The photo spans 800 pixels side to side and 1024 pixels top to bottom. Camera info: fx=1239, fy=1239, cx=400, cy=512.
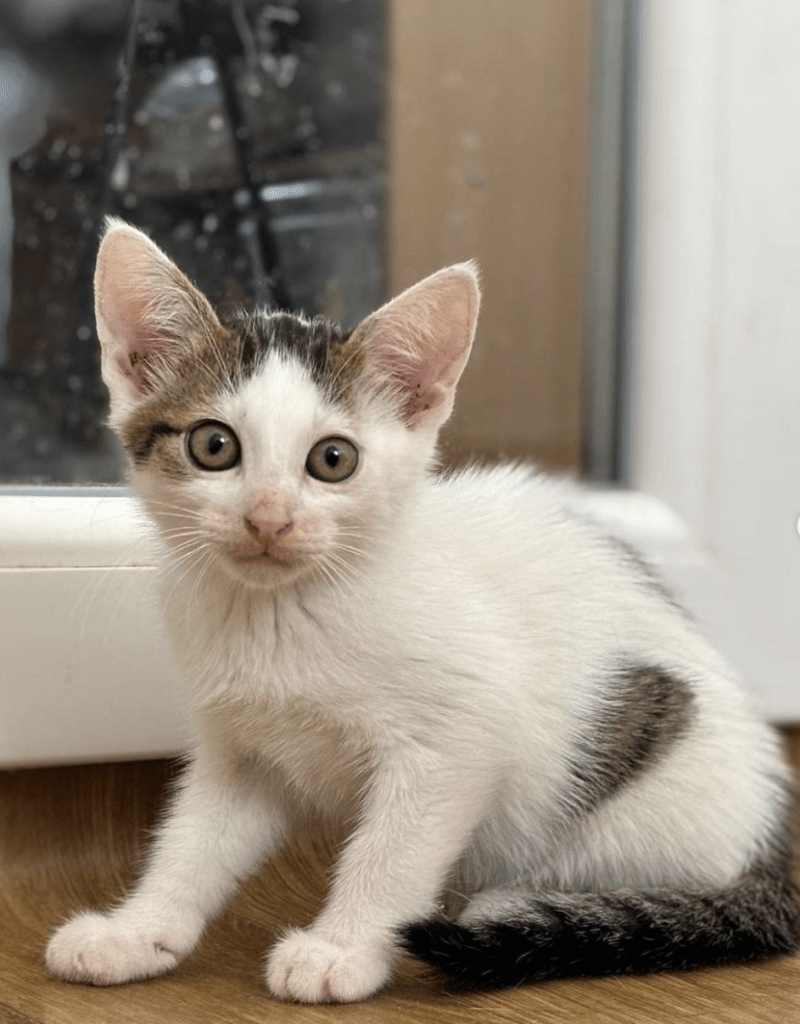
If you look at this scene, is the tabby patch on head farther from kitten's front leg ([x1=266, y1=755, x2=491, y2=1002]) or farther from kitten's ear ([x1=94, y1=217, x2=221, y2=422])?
kitten's front leg ([x1=266, y1=755, x2=491, y2=1002])

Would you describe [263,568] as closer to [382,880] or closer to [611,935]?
[382,880]

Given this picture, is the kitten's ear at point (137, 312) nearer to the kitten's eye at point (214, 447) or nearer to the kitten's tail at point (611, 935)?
the kitten's eye at point (214, 447)

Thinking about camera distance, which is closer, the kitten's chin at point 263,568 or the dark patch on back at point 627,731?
the kitten's chin at point 263,568

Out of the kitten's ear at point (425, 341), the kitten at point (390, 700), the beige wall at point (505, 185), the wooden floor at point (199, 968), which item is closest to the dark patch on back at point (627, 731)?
the kitten at point (390, 700)

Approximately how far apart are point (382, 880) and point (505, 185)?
3.62 ft

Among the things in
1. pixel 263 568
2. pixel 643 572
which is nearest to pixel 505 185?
pixel 643 572

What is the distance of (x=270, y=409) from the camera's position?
31.4 inches

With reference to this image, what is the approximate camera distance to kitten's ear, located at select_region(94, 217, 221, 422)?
83 cm

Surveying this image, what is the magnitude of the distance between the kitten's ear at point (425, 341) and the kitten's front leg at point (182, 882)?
308 millimetres

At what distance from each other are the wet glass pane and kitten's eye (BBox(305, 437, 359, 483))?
42 cm

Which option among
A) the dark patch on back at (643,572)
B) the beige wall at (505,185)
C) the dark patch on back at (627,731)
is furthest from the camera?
the beige wall at (505,185)

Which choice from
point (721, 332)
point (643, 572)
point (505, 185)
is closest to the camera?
point (643, 572)

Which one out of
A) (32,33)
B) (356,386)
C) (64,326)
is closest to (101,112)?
(32,33)

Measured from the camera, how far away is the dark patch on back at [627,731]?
91 centimetres
